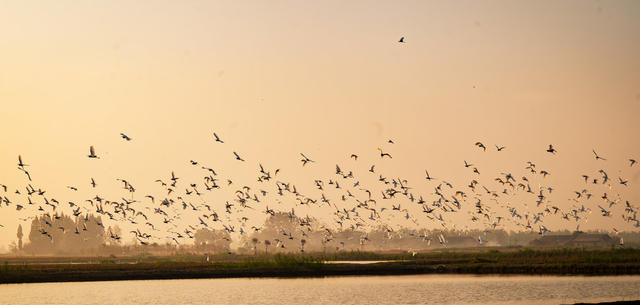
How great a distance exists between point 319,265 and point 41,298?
98.5ft

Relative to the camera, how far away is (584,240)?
176 meters

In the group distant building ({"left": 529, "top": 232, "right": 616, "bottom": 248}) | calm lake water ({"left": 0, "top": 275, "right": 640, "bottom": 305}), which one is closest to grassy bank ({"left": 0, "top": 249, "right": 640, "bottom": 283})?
calm lake water ({"left": 0, "top": 275, "right": 640, "bottom": 305})

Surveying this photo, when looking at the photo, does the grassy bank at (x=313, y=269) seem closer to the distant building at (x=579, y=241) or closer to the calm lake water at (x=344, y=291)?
the calm lake water at (x=344, y=291)

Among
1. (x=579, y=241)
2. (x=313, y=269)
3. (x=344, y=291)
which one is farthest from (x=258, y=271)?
(x=579, y=241)

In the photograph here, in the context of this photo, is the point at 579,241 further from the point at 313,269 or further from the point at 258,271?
the point at 258,271

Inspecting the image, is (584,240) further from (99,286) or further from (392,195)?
(99,286)

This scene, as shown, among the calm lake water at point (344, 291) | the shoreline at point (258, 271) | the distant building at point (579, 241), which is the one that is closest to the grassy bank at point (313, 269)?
the shoreline at point (258, 271)

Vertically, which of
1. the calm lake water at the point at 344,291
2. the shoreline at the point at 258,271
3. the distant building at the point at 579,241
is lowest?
the calm lake water at the point at 344,291

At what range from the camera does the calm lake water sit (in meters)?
53.1

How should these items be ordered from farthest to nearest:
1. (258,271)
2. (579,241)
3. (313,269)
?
(579,241) → (313,269) → (258,271)

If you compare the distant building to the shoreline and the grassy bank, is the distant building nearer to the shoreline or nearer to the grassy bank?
the grassy bank

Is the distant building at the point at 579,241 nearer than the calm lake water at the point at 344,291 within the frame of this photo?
No

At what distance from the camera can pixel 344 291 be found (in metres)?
60.5

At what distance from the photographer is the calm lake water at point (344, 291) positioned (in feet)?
174
